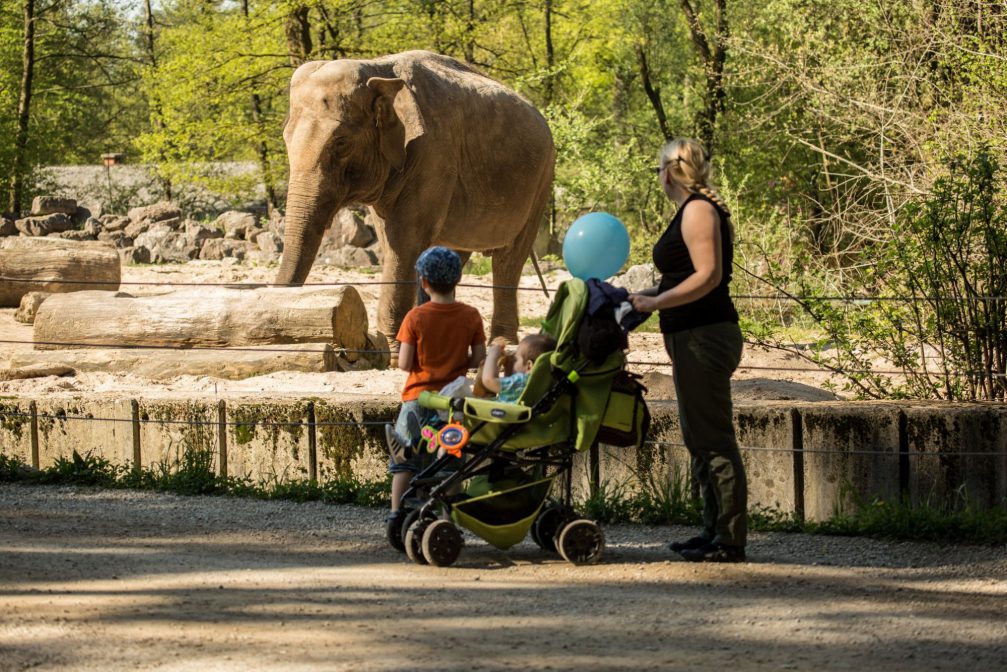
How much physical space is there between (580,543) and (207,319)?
22.0 feet

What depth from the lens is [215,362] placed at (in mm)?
11906

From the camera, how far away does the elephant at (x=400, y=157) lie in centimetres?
1270

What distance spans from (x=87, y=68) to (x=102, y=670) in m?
52.4

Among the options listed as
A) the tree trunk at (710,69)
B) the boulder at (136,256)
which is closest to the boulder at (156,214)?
the boulder at (136,256)

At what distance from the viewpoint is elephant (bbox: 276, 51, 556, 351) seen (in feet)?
41.7

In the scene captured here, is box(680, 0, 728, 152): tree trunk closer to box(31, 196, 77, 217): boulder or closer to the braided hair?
box(31, 196, 77, 217): boulder

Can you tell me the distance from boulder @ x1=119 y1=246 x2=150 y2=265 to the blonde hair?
24196mm

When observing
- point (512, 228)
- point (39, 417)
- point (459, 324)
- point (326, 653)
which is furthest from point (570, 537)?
point (512, 228)

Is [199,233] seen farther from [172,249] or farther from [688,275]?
[688,275]

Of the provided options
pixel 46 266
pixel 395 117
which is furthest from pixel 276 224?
pixel 395 117

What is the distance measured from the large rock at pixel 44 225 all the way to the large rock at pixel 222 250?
4859 mm

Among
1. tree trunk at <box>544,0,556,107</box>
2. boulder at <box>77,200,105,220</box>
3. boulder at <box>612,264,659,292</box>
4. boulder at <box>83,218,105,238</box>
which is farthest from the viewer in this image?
boulder at <box>77,200,105,220</box>

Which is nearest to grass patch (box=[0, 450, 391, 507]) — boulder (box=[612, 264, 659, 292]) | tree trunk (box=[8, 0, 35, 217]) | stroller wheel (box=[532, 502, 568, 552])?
stroller wheel (box=[532, 502, 568, 552])

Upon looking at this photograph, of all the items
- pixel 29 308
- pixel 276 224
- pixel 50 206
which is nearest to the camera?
pixel 29 308
